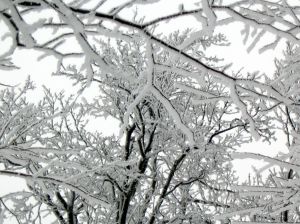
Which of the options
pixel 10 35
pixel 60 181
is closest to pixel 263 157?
pixel 60 181

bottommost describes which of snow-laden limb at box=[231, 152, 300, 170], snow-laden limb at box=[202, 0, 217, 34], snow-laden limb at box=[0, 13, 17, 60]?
snow-laden limb at box=[0, 13, 17, 60]

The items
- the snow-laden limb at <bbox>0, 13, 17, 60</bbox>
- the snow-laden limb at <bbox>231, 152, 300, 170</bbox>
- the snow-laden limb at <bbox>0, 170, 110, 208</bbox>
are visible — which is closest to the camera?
the snow-laden limb at <bbox>0, 13, 17, 60</bbox>

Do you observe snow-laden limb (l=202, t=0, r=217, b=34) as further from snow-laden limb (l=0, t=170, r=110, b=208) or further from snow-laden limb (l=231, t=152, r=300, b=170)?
snow-laden limb (l=231, t=152, r=300, b=170)

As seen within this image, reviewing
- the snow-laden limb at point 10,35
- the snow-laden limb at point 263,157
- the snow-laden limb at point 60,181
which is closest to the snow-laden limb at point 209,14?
the snow-laden limb at point 10,35

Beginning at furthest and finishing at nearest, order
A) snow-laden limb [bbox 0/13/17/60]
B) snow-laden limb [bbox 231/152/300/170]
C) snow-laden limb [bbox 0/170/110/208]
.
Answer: snow-laden limb [bbox 231/152/300/170], snow-laden limb [bbox 0/170/110/208], snow-laden limb [bbox 0/13/17/60]

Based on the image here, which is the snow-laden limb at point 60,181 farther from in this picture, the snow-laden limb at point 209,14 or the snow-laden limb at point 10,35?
the snow-laden limb at point 209,14

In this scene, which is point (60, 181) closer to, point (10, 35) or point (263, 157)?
point (10, 35)

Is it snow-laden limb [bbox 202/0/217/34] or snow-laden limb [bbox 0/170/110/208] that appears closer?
snow-laden limb [bbox 202/0/217/34]

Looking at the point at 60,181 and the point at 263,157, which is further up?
the point at 263,157

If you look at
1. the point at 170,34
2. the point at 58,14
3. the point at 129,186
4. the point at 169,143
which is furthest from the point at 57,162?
the point at 170,34

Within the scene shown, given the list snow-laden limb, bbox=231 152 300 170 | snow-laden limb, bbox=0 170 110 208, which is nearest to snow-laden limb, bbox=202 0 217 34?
snow-laden limb, bbox=0 170 110 208

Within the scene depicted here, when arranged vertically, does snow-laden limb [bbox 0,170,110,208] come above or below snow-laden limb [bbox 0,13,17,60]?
below

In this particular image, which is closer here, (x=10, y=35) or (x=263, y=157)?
(x=10, y=35)

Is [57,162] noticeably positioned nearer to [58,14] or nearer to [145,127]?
[58,14]
